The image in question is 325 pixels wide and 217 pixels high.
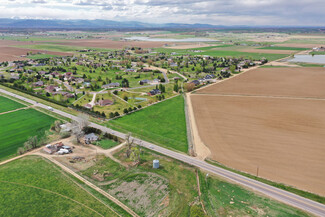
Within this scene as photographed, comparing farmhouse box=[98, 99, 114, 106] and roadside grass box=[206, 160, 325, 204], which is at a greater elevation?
farmhouse box=[98, 99, 114, 106]

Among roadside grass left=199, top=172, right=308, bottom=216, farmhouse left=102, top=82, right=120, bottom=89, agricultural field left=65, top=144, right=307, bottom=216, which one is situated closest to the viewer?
roadside grass left=199, top=172, right=308, bottom=216

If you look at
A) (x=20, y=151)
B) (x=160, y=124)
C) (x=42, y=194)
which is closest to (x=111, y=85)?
(x=160, y=124)

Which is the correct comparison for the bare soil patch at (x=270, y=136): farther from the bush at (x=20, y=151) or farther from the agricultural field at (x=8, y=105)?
the agricultural field at (x=8, y=105)

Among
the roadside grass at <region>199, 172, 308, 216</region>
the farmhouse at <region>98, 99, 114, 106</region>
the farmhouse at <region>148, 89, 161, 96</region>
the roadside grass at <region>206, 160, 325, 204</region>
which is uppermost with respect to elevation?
the farmhouse at <region>148, 89, 161, 96</region>

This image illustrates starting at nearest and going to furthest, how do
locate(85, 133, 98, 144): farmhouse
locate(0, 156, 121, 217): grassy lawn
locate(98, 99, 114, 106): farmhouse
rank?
locate(0, 156, 121, 217): grassy lawn < locate(85, 133, 98, 144): farmhouse < locate(98, 99, 114, 106): farmhouse

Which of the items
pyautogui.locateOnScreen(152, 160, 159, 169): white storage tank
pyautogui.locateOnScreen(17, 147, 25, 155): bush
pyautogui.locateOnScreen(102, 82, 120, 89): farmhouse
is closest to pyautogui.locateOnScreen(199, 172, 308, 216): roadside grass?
pyautogui.locateOnScreen(152, 160, 159, 169): white storage tank

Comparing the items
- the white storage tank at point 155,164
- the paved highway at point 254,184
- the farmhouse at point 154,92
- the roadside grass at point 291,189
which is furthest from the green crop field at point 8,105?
the roadside grass at point 291,189

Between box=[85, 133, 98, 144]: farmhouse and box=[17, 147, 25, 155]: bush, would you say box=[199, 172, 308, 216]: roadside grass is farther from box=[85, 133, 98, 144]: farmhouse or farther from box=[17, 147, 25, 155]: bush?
box=[17, 147, 25, 155]: bush

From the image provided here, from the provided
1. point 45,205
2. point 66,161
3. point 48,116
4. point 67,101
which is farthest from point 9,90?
point 45,205
